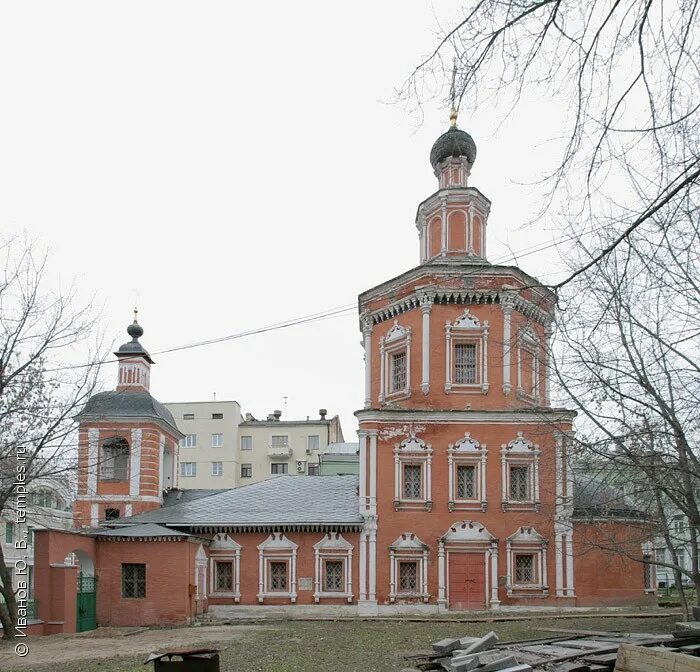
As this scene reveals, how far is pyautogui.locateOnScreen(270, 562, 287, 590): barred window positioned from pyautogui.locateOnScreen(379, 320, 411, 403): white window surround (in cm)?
641

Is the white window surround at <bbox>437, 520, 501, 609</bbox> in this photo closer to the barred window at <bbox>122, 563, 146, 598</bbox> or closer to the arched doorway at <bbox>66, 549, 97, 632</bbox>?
the barred window at <bbox>122, 563, 146, 598</bbox>

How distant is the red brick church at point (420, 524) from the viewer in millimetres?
26156

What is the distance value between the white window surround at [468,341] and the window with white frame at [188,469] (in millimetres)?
39540

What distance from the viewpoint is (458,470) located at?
27.7 m

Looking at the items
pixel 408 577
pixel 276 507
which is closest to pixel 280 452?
pixel 276 507

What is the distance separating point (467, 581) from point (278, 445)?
37.9m

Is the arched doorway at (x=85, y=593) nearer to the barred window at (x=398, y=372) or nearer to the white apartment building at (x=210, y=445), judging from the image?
the barred window at (x=398, y=372)

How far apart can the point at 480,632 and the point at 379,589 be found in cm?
688

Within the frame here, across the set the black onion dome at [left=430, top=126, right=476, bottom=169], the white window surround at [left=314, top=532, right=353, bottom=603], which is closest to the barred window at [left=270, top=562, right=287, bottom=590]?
the white window surround at [left=314, top=532, right=353, bottom=603]

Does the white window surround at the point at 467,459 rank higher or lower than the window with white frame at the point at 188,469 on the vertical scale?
higher

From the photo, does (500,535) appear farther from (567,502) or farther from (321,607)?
(321,607)

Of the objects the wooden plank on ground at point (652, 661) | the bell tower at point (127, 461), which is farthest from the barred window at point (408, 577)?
the wooden plank on ground at point (652, 661)

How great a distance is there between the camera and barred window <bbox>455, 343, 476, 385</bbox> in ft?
92.5

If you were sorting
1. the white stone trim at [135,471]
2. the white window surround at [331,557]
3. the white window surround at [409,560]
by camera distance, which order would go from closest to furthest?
the white window surround at [409,560] < the white window surround at [331,557] < the white stone trim at [135,471]
